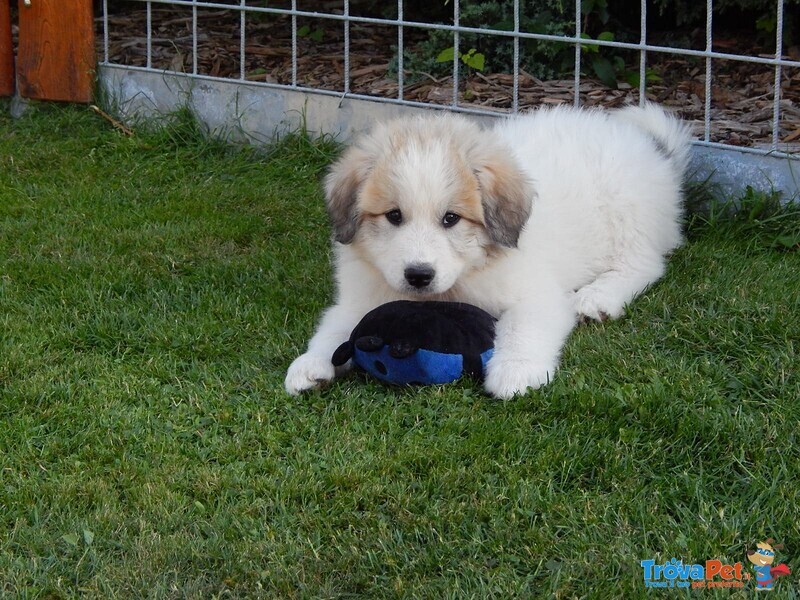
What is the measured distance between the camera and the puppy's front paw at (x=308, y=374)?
11.4ft

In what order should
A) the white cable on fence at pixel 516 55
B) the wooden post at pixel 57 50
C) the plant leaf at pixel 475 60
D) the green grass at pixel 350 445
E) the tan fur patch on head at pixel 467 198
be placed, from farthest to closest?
the wooden post at pixel 57 50 < the plant leaf at pixel 475 60 < the white cable on fence at pixel 516 55 < the tan fur patch on head at pixel 467 198 < the green grass at pixel 350 445

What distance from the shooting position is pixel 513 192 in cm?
360

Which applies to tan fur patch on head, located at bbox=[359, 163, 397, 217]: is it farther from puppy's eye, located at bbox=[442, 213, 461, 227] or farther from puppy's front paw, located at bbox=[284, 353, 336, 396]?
puppy's front paw, located at bbox=[284, 353, 336, 396]

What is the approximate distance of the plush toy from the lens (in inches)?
134

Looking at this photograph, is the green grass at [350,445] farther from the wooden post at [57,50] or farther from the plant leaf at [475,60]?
the wooden post at [57,50]

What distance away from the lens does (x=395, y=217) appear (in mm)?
3457

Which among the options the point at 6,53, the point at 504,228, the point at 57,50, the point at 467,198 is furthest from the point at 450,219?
the point at 6,53

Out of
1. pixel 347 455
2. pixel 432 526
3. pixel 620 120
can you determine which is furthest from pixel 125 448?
pixel 620 120

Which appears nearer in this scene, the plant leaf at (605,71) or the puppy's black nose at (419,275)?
the puppy's black nose at (419,275)

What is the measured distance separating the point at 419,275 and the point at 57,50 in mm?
4274

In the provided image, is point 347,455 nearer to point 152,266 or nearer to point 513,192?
point 513,192

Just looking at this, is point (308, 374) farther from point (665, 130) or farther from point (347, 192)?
point (665, 130)
